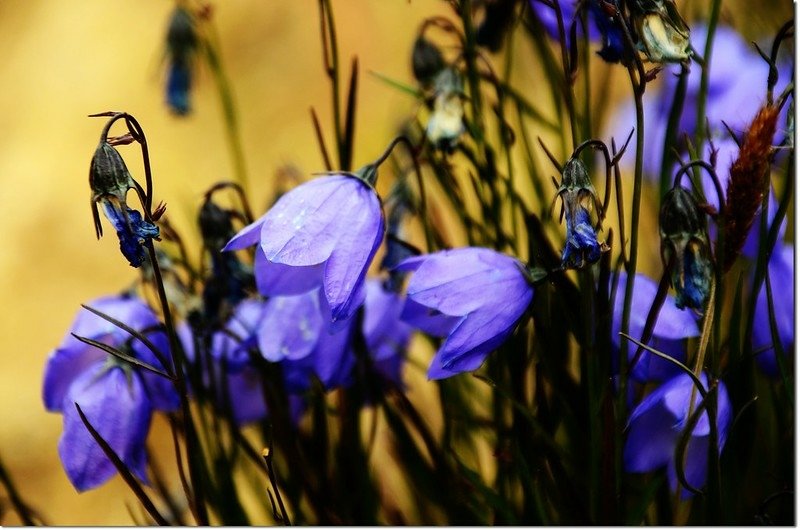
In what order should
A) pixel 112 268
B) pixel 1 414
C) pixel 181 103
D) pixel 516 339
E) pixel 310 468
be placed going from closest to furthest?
pixel 516 339 → pixel 310 468 → pixel 181 103 → pixel 1 414 → pixel 112 268

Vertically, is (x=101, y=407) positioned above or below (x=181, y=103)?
below

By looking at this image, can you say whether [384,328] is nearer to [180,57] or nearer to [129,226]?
[129,226]

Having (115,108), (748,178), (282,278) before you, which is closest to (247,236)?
(282,278)

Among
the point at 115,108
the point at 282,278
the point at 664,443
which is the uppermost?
the point at 115,108

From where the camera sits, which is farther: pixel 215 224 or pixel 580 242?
pixel 215 224

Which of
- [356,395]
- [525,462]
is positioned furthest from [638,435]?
[356,395]

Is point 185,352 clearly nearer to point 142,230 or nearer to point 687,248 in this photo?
point 142,230
